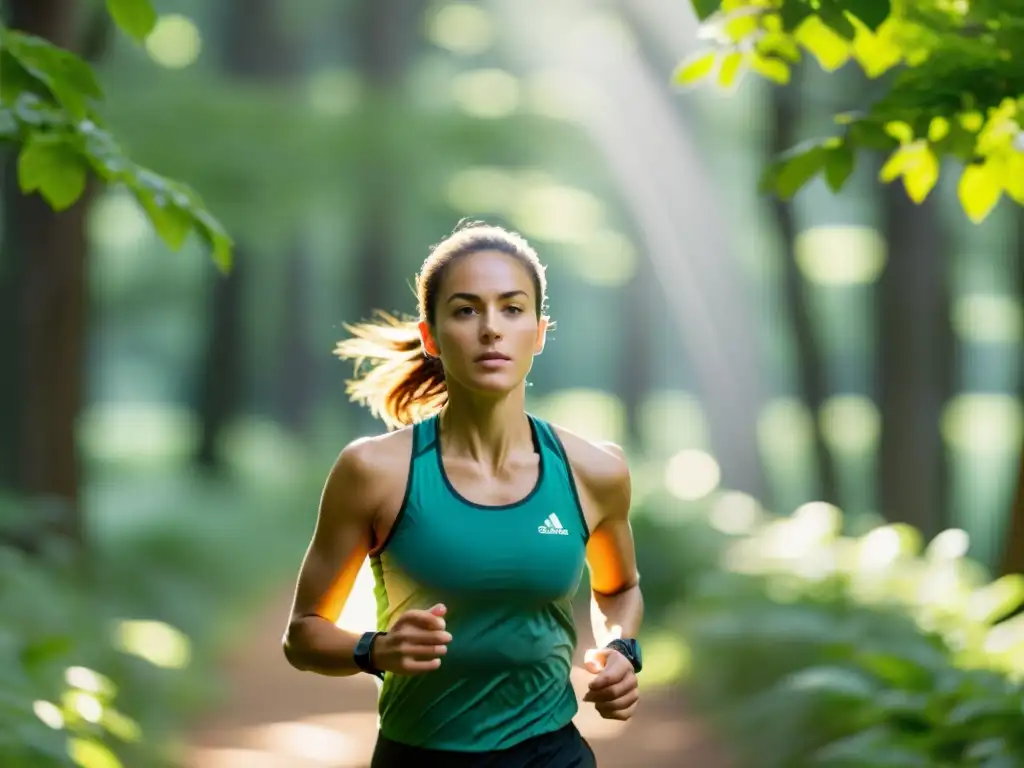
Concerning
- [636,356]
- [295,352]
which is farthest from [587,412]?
[295,352]

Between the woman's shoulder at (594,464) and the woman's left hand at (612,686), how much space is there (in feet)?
1.30

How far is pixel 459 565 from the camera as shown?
2982 mm

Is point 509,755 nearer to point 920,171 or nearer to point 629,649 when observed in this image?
point 629,649

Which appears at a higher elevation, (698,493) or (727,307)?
(727,307)

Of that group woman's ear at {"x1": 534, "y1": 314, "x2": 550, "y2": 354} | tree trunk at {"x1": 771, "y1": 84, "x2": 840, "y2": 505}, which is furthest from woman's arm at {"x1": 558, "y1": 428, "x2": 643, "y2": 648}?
tree trunk at {"x1": 771, "y1": 84, "x2": 840, "y2": 505}

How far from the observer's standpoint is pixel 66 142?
13.0ft

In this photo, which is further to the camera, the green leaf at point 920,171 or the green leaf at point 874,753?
the green leaf at point 874,753

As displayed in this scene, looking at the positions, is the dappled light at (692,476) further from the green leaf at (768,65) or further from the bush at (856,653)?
the green leaf at (768,65)

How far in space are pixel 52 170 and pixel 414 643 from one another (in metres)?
1.91

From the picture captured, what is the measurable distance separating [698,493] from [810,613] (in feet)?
21.5

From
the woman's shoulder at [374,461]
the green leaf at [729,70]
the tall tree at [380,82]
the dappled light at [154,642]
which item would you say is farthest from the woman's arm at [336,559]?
the tall tree at [380,82]

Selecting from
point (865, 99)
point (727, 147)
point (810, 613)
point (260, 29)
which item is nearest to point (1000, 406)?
point (727, 147)

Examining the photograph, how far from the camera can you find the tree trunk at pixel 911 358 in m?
12.0

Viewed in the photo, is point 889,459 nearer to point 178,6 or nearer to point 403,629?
point 403,629
